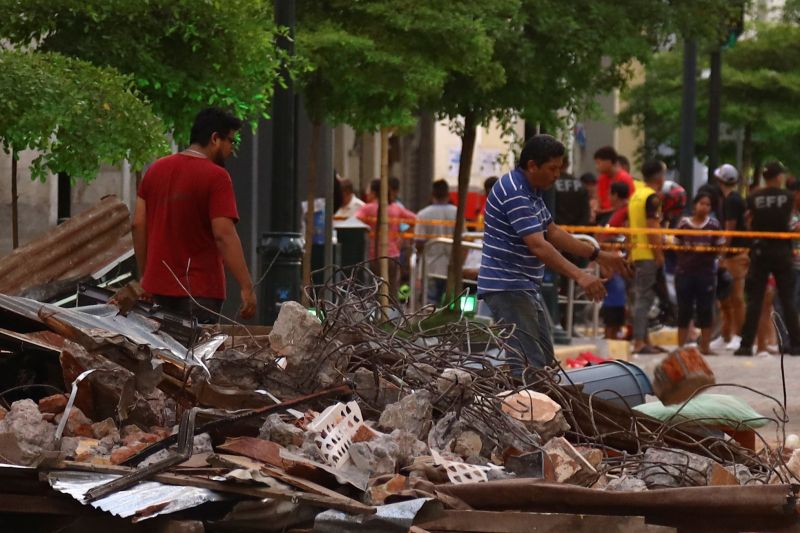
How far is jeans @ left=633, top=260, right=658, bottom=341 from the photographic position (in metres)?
18.8

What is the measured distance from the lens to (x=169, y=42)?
1162 cm

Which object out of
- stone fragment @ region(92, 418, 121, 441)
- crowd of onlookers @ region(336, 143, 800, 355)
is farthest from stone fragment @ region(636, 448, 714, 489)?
crowd of onlookers @ region(336, 143, 800, 355)

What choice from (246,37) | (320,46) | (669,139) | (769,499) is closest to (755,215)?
(320,46)

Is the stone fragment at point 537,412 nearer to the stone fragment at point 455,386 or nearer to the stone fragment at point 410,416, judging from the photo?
the stone fragment at point 455,386

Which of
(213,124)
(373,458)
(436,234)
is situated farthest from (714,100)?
(373,458)

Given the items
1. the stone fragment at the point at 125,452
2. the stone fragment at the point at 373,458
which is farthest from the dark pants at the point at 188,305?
the stone fragment at the point at 373,458

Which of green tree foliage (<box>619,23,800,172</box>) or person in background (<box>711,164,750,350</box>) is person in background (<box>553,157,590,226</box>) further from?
green tree foliage (<box>619,23,800,172</box>)

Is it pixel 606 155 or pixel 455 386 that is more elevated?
pixel 606 155

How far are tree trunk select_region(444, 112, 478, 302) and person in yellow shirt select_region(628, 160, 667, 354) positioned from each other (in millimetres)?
1679

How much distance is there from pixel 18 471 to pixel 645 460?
233cm

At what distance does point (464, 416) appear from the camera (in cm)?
725

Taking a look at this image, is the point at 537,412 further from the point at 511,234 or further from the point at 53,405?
the point at 511,234

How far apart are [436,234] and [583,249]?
12639mm

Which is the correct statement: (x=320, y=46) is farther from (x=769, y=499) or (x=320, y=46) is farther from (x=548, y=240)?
(x=769, y=499)
